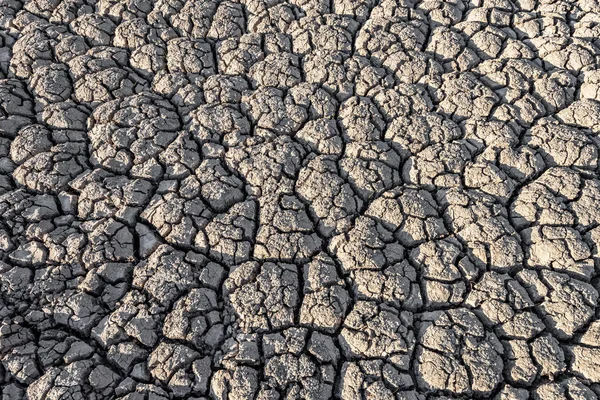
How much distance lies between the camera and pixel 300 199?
2.48m

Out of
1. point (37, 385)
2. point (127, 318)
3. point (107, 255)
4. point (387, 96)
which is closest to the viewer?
point (37, 385)

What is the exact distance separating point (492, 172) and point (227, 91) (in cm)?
156

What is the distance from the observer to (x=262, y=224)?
2.39 metres

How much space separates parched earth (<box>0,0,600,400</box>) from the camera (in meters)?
2.01

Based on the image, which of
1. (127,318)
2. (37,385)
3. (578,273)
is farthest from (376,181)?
(37,385)

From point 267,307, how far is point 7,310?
1.12 m

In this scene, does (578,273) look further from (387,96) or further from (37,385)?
(37,385)

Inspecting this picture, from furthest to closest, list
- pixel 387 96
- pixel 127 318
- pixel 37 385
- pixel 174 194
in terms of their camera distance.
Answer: pixel 387 96, pixel 174 194, pixel 127 318, pixel 37 385

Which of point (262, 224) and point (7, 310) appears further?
point (262, 224)

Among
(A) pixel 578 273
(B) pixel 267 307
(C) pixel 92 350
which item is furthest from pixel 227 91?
(A) pixel 578 273

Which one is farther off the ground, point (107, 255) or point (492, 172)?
point (492, 172)

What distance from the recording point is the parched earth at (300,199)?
79.1 inches

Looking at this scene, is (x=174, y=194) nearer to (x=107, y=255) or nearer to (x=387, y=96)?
(x=107, y=255)

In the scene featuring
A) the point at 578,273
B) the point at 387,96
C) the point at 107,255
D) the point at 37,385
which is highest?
the point at 387,96
